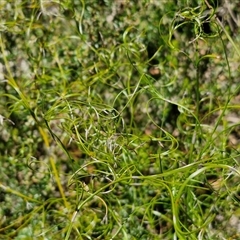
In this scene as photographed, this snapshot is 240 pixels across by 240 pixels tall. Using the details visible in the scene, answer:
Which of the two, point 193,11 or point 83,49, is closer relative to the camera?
point 193,11

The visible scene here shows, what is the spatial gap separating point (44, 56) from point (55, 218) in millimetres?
678

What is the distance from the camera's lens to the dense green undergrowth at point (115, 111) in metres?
1.99

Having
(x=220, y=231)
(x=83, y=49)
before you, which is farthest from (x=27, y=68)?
(x=220, y=231)

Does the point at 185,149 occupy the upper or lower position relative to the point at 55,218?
upper

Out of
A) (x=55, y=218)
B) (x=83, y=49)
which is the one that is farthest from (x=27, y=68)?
(x=55, y=218)

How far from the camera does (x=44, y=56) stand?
2227mm

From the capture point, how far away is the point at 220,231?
1.99 m

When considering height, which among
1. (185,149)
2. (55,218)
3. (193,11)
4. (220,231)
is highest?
(193,11)

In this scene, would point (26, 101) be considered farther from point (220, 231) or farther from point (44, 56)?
point (220, 231)

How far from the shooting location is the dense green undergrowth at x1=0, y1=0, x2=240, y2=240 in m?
1.99

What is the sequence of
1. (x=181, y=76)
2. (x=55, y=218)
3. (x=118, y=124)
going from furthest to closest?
(x=181, y=76), (x=55, y=218), (x=118, y=124)

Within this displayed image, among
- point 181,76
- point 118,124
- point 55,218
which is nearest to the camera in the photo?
point 118,124

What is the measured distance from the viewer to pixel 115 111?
1.96 m

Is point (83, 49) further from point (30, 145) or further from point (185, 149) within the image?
point (185, 149)
